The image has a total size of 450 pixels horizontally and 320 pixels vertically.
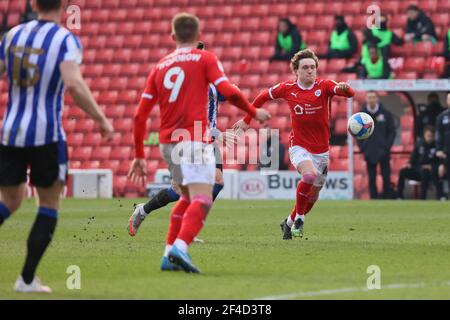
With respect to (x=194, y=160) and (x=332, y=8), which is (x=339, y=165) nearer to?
(x=332, y=8)

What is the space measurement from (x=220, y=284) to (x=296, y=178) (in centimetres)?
1557

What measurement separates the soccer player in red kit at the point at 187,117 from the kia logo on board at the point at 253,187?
1509 centimetres

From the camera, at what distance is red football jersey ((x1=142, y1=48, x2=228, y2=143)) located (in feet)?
29.6

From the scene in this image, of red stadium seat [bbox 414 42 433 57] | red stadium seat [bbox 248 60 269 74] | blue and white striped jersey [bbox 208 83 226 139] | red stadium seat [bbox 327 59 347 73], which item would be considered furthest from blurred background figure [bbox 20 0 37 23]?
blue and white striped jersey [bbox 208 83 226 139]

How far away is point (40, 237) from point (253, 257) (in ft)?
9.87

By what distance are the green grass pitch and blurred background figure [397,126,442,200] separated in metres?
4.62

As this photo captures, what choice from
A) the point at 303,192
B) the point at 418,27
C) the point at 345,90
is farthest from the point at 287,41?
the point at 345,90

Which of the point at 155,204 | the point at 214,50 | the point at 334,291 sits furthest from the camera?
the point at 214,50

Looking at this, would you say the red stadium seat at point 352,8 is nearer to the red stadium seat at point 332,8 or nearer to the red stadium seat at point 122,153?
the red stadium seat at point 332,8

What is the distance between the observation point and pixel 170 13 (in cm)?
3042

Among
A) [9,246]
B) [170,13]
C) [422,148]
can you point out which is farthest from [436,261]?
[170,13]

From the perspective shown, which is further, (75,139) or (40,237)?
(75,139)

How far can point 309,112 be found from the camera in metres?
13.4
